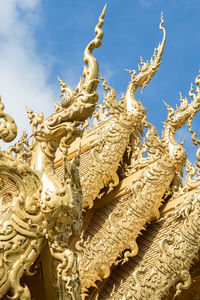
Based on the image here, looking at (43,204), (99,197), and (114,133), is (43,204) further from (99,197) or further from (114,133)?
(114,133)

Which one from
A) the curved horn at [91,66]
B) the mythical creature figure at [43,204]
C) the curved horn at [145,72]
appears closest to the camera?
the mythical creature figure at [43,204]

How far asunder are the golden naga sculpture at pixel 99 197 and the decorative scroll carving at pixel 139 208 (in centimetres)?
1

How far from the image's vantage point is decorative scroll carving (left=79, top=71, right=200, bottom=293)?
663 cm

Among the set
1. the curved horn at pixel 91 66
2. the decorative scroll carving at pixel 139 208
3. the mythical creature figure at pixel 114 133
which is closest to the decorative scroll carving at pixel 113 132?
the mythical creature figure at pixel 114 133

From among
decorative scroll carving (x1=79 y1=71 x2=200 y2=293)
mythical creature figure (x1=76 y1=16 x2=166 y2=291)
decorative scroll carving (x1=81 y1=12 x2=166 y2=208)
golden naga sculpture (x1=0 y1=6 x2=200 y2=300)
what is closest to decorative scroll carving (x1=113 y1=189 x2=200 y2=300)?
golden naga sculpture (x1=0 y1=6 x2=200 y2=300)

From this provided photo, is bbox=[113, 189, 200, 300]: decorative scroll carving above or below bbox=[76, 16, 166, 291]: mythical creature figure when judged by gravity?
below

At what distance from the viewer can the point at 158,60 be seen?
29.7 feet

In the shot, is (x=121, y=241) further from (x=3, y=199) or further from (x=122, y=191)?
(x=3, y=199)

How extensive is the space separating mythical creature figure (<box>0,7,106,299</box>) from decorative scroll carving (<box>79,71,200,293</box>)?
2580 millimetres

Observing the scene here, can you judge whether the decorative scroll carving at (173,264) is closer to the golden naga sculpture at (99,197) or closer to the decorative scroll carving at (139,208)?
the golden naga sculpture at (99,197)

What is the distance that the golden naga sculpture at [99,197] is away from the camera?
360cm

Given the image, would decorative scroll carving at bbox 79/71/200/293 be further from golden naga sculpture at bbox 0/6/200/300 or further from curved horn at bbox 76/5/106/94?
curved horn at bbox 76/5/106/94

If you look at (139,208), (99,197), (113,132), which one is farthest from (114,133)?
(139,208)

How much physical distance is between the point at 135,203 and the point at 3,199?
12.4ft
